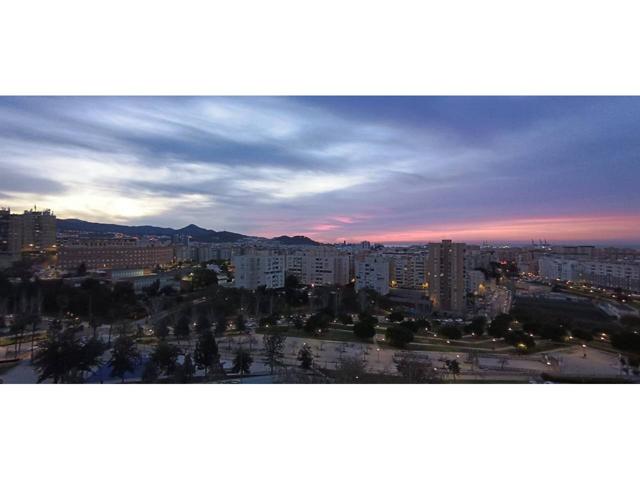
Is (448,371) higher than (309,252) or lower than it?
lower

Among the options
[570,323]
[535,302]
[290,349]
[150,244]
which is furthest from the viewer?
[150,244]

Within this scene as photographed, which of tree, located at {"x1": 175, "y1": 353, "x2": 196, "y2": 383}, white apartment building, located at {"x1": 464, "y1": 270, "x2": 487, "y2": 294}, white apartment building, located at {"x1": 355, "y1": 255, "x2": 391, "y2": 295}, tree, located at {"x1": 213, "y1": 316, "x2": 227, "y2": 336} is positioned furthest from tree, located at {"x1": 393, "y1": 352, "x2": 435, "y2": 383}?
white apartment building, located at {"x1": 355, "y1": 255, "x2": 391, "y2": 295}

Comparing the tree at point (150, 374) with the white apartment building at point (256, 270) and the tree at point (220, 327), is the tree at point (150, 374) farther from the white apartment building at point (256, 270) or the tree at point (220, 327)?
the white apartment building at point (256, 270)

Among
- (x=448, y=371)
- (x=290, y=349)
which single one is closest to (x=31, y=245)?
(x=290, y=349)

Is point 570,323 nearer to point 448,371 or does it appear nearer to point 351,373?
point 448,371

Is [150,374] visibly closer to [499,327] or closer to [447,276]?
[499,327]
